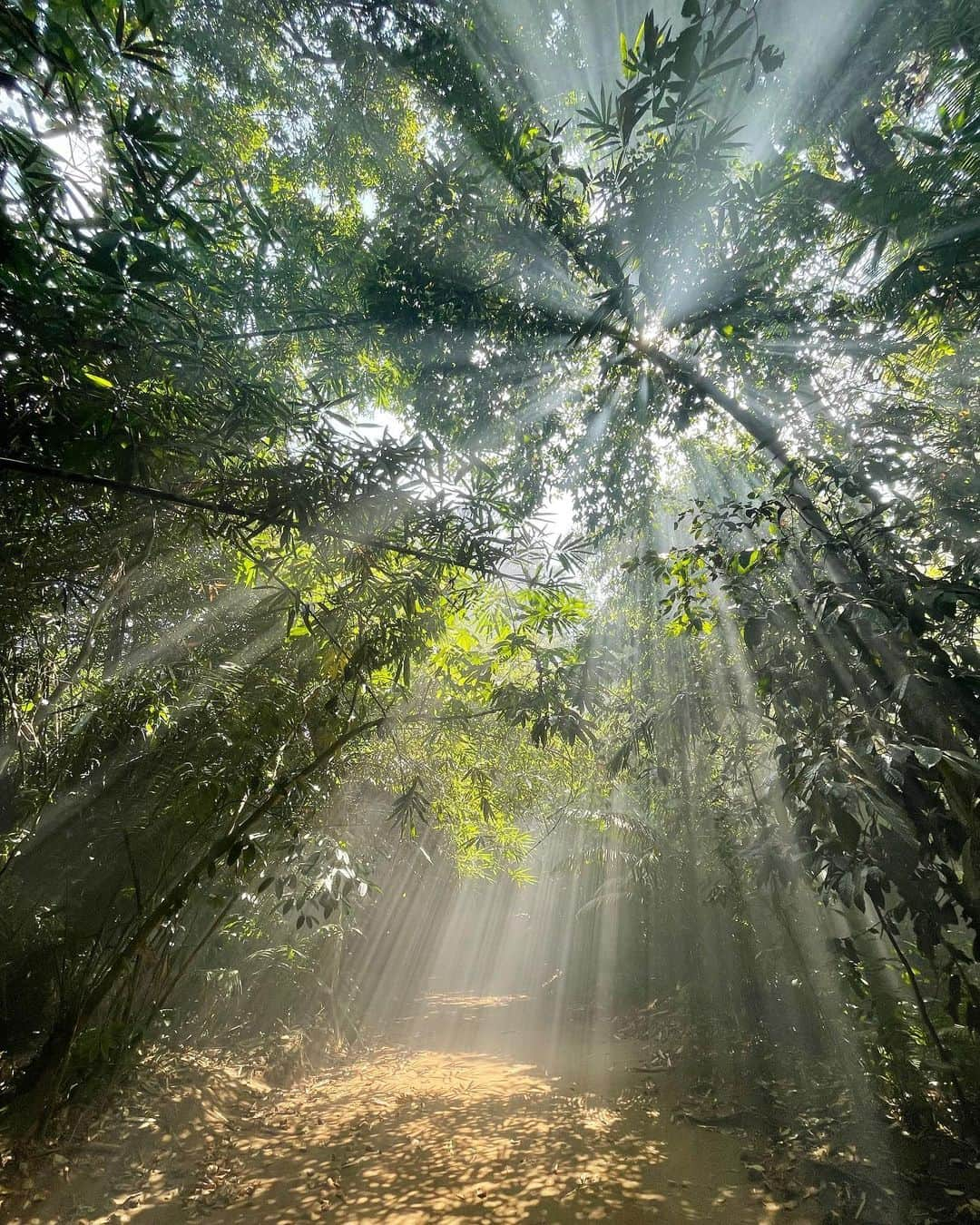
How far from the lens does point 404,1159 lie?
291 cm

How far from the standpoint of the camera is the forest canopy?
5.38 feet

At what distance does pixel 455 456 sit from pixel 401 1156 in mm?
4003

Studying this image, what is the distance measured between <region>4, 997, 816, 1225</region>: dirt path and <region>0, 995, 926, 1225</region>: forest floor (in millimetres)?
11

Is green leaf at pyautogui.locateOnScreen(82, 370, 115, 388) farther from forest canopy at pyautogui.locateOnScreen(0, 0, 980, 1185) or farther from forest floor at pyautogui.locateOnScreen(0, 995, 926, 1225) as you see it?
forest floor at pyautogui.locateOnScreen(0, 995, 926, 1225)

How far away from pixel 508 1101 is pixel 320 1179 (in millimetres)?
1770

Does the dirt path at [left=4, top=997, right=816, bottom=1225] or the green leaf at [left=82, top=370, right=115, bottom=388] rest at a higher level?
the green leaf at [left=82, top=370, right=115, bottom=388]

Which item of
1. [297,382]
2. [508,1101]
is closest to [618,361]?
[297,382]

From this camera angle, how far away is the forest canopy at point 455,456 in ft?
5.38

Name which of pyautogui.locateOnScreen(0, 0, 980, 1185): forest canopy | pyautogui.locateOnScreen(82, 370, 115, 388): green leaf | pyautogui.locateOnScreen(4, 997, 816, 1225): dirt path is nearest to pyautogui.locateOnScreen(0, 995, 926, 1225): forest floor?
pyautogui.locateOnScreen(4, 997, 816, 1225): dirt path

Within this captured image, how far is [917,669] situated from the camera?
5.62ft

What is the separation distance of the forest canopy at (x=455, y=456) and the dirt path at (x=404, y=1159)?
1.69 feet

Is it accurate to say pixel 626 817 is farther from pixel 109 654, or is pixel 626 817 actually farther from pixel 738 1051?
pixel 109 654

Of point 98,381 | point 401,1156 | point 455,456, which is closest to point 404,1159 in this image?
point 401,1156

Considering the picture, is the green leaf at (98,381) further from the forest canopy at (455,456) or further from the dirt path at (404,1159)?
the dirt path at (404,1159)
